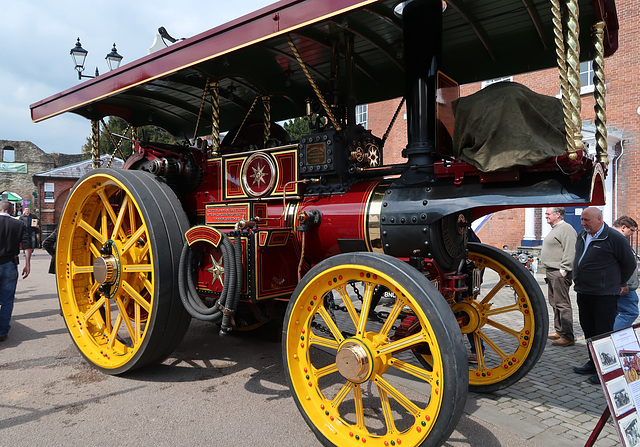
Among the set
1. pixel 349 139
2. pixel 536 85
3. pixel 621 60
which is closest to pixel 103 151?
pixel 536 85

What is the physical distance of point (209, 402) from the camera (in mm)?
3109

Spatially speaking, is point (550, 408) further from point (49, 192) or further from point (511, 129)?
point (49, 192)

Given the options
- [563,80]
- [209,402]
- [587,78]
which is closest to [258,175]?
[209,402]

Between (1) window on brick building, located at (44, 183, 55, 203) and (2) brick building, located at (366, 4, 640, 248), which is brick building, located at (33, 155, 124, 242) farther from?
(2) brick building, located at (366, 4, 640, 248)

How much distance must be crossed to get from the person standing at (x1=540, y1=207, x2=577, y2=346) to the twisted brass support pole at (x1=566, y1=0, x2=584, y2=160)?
3.17 m

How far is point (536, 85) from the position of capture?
1206cm

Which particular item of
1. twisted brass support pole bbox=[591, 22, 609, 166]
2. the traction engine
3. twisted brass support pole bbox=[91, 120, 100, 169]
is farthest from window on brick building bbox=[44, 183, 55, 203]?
twisted brass support pole bbox=[591, 22, 609, 166]

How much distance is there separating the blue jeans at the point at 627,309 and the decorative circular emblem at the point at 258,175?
316 centimetres

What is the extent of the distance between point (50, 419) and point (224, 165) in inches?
84.2

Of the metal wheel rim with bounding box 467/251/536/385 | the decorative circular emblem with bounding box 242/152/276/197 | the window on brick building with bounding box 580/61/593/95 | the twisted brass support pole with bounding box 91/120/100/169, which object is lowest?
the metal wheel rim with bounding box 467/251/536/385

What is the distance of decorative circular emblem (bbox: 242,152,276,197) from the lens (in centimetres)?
349

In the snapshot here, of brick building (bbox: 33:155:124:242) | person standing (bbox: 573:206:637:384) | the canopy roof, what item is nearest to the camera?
the canopy roof

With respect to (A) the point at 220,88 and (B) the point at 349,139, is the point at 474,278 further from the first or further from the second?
(A) the point at 220,88

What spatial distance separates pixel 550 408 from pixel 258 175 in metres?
2.66
